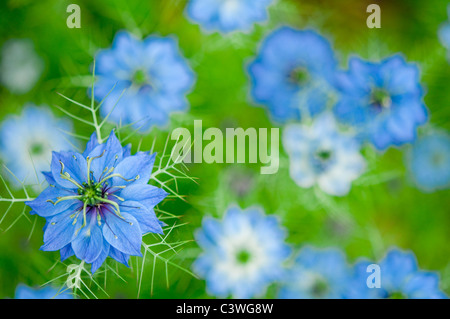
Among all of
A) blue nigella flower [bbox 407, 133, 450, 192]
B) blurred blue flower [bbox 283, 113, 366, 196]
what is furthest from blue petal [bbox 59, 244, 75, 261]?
blue nigella flower [bbox 407, 133, 450, 192]

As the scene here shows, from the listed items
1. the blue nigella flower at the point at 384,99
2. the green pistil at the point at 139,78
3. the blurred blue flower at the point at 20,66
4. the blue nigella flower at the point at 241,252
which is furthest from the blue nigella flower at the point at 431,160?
the blurred blue flower at the point at 20,66

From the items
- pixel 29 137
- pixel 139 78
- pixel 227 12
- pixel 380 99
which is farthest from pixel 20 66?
pixel 380 99

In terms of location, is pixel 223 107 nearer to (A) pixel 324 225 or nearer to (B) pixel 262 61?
(B) pixel 262 61

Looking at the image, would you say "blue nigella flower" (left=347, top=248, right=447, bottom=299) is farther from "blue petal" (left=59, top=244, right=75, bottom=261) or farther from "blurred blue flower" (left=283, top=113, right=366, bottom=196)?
"blue petal" (left=59, top=244, right=75, bottom=261)

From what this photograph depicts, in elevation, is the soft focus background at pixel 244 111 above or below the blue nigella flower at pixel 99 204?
above

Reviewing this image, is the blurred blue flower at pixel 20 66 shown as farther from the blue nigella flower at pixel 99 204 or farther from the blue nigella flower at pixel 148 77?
the blue nigella flower at pixel 99 204

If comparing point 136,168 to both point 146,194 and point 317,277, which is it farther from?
point 317,277
